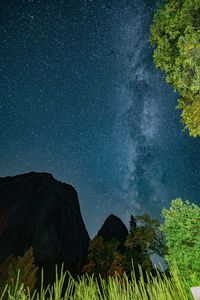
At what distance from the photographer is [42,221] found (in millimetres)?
35250

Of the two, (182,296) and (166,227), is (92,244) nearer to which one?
(166,227)

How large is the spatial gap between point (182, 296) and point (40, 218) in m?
32.9

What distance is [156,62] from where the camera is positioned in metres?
11.3

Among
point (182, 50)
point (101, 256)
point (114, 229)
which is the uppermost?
point (114, 229)

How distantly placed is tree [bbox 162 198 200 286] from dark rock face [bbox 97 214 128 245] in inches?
1549

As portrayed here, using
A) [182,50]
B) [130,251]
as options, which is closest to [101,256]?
[130,251]

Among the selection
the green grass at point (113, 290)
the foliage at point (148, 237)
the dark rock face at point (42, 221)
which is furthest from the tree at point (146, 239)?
→ the green grass at point (113, 290)

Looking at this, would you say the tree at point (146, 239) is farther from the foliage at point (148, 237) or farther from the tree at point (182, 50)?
the tree at point (182, 50)

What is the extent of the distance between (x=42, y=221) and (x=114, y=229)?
17764mm

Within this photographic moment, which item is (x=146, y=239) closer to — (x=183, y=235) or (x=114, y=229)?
(x=183, y=235)

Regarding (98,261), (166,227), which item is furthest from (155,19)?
(98,261)

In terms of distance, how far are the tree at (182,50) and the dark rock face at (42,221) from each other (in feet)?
83.7

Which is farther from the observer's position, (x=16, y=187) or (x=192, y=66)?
(x=16, y=187)

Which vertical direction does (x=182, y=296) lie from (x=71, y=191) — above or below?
below
